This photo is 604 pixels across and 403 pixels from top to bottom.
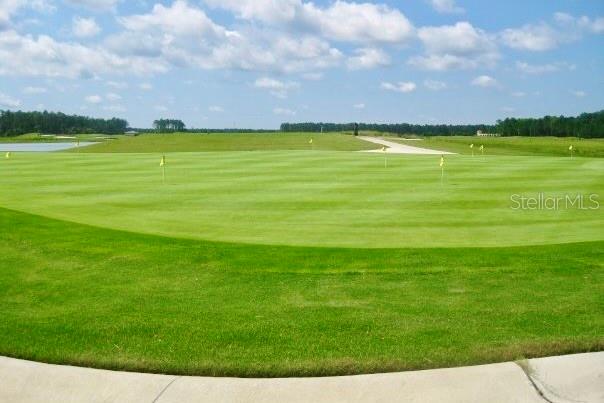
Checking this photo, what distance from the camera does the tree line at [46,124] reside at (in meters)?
153

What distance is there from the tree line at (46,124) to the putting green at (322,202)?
5287 inches

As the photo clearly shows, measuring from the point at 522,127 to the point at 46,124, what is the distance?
11377cm

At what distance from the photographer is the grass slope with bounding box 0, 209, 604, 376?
5.43m

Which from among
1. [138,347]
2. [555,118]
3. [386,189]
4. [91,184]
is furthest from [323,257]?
[555,118]

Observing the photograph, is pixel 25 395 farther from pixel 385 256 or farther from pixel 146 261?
pixel 385 256

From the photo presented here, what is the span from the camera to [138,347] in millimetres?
5668

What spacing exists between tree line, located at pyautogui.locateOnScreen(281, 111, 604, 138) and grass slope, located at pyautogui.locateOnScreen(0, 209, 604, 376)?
390ft

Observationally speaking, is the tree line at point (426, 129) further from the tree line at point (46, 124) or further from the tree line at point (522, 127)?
the tree line at point (46, 124)

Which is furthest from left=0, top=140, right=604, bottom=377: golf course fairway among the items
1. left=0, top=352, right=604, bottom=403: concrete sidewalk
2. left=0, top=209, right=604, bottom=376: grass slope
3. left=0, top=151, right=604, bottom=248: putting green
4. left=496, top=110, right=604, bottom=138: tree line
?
left=496, top=110, right=604, bottom=138: tree line

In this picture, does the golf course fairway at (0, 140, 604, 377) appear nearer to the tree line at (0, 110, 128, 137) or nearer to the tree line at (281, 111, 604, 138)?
the tree line at (281, 111, 604, 138)

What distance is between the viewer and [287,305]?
23.0 ft

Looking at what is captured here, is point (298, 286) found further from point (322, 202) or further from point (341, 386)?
point (322, 202)

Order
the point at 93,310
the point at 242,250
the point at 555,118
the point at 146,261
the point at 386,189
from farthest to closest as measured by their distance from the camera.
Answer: the point at 555,118 → the point at 386,189 → the point at 242,250 → the point at 146,261 → the point at 93,310

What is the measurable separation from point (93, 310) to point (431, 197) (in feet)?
44.9
